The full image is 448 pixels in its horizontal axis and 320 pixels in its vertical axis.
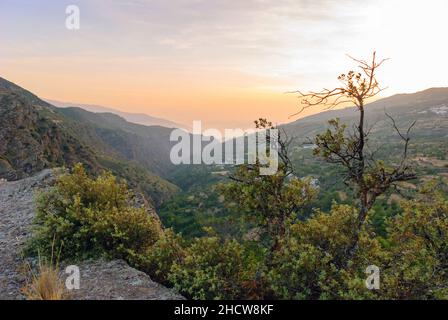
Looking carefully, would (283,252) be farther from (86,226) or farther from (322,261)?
(86,226)

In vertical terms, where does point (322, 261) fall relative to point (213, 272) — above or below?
above

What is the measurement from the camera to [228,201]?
11.9m

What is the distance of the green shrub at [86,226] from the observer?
38.1ft

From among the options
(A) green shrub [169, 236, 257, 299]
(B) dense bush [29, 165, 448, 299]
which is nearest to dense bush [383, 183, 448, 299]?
(B) dense bush [29, 165, 448, 299]

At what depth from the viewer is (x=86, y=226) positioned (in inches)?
457

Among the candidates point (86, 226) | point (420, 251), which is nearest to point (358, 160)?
point (420, 251)

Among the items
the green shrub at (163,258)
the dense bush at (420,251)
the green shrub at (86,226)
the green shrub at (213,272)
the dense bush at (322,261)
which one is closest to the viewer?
the dense bush at (420,251)

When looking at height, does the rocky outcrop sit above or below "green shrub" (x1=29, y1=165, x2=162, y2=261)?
below

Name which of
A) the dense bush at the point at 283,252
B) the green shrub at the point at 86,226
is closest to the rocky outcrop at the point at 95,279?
the dense bush at the point at 283,252

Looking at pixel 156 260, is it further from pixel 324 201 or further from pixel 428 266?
pixel 324 201

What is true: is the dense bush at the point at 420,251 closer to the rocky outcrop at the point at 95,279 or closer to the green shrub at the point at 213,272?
the green shrub at the point at 213,272

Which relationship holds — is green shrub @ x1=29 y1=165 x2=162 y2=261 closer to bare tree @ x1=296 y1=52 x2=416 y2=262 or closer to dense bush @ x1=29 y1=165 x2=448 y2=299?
dense bush @ x1=29 y1=165 x2=448 y2=299

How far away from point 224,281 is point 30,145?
56.5 m

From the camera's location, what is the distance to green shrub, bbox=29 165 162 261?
11617mm
